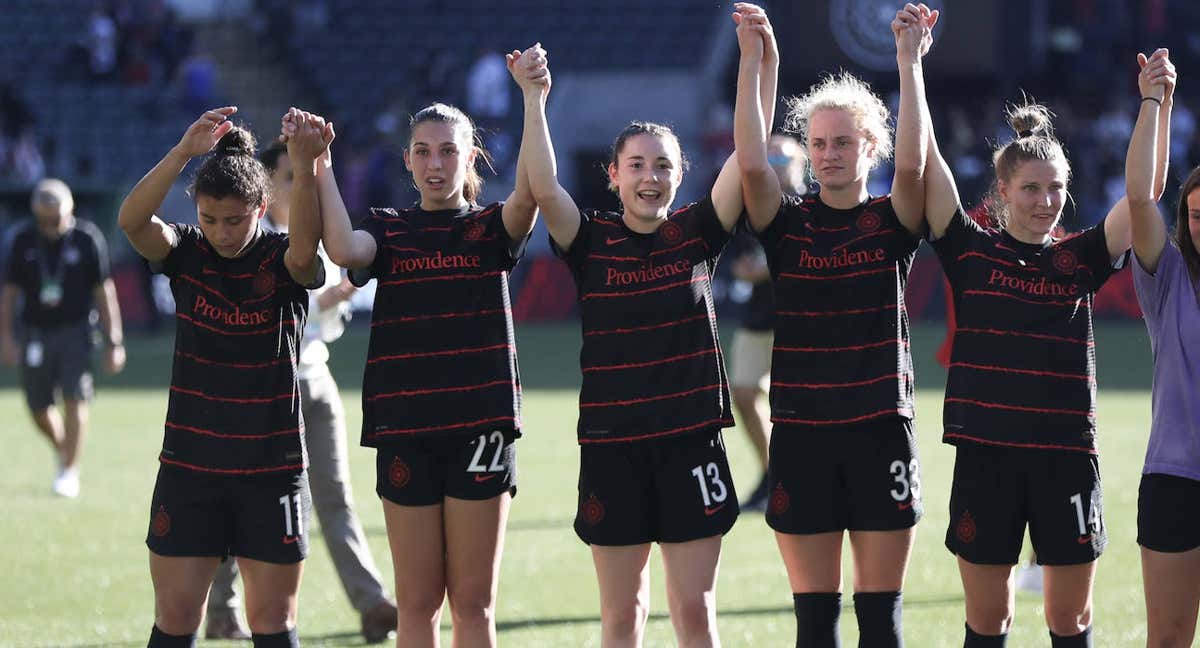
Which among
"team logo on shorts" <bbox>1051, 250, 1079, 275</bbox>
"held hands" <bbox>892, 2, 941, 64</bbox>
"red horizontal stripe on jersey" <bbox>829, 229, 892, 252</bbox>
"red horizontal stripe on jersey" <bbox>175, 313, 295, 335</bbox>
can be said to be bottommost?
"red horizontal stripe on jersey" <bbox>175, 313, 295, 335</bbox>

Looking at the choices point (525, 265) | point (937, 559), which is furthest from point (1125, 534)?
point (525, 265)

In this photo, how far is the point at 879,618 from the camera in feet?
16.5

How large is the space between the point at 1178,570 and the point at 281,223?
377 centimetres

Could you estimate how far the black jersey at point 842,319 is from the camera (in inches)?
200

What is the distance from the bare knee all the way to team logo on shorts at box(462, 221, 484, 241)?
2.05m

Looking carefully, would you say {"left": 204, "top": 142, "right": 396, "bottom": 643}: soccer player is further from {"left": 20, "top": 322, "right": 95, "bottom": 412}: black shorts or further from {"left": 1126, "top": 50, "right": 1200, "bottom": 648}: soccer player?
{"left": 20, "top": 322, "right": 95, "bottom": 412}: black shorts

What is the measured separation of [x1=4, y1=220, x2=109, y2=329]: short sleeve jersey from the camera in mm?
11016

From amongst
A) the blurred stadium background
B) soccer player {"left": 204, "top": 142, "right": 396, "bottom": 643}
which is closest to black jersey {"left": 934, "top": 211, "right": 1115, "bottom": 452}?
soccer player {"left": 204, "top": 142, "right": 396, "bottom": 643}

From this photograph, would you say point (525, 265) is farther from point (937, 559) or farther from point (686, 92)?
point (937, 559)

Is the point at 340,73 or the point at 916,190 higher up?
the point at 340,73

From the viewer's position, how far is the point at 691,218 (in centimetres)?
518

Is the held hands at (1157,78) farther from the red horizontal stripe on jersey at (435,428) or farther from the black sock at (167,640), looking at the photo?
the black sock at (167,640)

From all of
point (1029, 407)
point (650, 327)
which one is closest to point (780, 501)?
point (650, 327)

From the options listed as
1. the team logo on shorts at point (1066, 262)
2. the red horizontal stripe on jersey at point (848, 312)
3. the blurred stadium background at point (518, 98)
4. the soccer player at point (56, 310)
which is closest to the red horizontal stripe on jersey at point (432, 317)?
the red horizontal stripe on jersey at point (848, 312)
